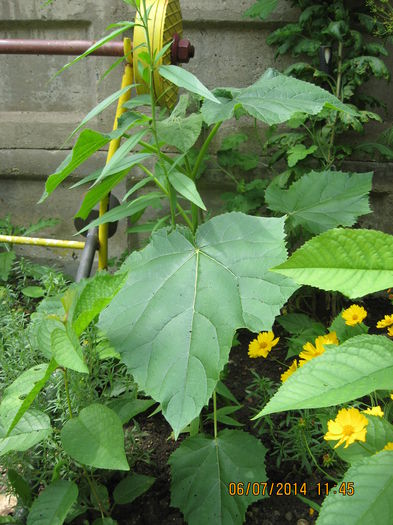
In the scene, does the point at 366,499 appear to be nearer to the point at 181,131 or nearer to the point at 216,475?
the point at 216,475

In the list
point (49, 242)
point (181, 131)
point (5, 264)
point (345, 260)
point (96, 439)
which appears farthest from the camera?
point (5, 264)

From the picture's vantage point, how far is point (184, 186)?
44.9 inches

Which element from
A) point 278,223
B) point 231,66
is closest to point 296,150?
point 231,66

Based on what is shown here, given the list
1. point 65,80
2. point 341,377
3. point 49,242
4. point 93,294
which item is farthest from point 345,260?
point 65,80

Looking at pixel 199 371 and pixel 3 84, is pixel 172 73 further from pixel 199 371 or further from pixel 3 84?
pixel 3 84

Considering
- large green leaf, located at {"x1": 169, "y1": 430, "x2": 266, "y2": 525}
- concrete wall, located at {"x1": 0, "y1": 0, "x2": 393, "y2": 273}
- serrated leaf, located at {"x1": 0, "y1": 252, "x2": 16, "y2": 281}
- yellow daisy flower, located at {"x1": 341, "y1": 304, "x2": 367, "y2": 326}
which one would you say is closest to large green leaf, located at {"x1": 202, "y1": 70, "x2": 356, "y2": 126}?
yellow daisy flower, located at {"x1": 341, "y1": 304, "x2": 367, "y2": 326}

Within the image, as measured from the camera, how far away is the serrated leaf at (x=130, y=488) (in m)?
1.13

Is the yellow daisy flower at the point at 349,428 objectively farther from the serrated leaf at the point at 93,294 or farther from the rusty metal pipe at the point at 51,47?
the rusty metal pipe at the point at 51,47

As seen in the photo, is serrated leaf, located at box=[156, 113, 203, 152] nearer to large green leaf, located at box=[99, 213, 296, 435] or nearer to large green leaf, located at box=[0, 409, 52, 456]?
large green leaf, located at box=[99, 213, 296, 435]

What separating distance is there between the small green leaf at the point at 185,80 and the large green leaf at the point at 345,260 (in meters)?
0.45

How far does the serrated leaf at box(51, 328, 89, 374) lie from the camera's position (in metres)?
0.75

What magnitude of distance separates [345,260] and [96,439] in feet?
1.96

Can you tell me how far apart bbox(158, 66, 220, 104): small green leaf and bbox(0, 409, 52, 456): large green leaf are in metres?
0.70

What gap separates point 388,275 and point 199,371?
413 millimetres
